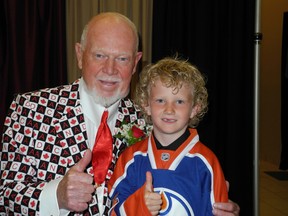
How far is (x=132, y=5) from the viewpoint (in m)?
3.80

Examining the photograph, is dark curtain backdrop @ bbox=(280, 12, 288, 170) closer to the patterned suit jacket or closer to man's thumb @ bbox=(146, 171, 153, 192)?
the patterned suit jacket

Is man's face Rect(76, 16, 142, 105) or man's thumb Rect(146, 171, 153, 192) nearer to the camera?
man's thumb Rect(146, 171, 153, 192)

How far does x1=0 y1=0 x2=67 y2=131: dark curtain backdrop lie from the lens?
3.31 m

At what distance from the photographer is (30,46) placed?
11.0ft

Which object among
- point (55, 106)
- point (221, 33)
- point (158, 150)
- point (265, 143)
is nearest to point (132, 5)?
point (221, 33)

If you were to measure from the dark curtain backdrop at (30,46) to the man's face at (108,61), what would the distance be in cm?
143

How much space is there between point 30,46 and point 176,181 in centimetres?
219

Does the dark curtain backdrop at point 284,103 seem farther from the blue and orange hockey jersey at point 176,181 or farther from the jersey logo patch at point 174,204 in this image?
the jersey logo patch at point 174,204

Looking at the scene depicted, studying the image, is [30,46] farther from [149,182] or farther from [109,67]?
[149,182]

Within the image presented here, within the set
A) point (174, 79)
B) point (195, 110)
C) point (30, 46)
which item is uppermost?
point (30, 46)

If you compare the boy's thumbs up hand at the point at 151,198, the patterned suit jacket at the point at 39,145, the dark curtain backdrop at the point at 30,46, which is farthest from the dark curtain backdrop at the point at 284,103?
the boy's thumbs up hand at the point at 151,198

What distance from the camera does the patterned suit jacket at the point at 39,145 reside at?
183cm

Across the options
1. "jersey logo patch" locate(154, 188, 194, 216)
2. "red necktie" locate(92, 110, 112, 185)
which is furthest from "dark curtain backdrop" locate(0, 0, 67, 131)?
"jersey logo patch" locate(154, 188, 194, 216)

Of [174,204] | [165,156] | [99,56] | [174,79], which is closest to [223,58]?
[99,56]
